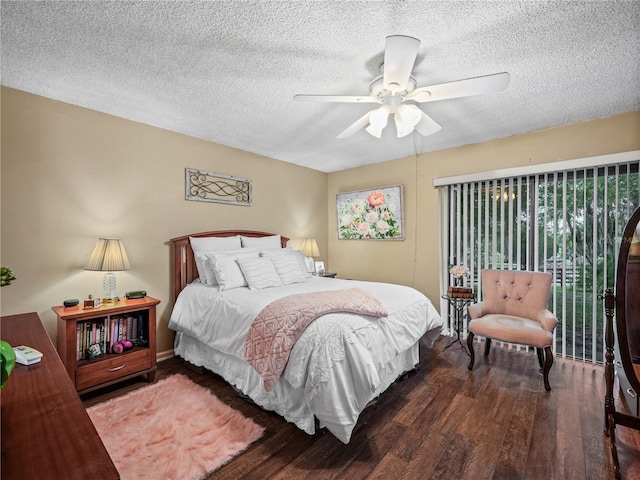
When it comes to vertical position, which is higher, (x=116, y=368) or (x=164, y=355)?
(x=116, y=368)

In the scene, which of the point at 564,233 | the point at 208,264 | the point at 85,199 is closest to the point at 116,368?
the point at 208,264

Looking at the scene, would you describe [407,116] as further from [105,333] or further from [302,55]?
[105,333]

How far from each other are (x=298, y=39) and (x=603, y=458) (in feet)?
10.0

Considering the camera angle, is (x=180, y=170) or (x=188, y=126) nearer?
(x=188, y=126)

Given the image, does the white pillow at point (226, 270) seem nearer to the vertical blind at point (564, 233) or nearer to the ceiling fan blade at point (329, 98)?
the ceiling fan blade at point (329, 98)

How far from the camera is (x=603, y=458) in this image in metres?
1.73

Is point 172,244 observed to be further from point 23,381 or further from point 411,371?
point 411,371

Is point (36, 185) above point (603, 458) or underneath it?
above

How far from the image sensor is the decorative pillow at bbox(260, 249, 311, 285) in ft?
10.8

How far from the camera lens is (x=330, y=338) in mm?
1840

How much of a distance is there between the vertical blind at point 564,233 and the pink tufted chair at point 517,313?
463 mm

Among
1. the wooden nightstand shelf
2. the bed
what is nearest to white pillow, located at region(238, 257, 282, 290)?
the bed

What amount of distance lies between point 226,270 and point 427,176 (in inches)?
116

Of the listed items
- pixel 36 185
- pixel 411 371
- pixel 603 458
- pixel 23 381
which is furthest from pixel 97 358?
pixel 603 458
